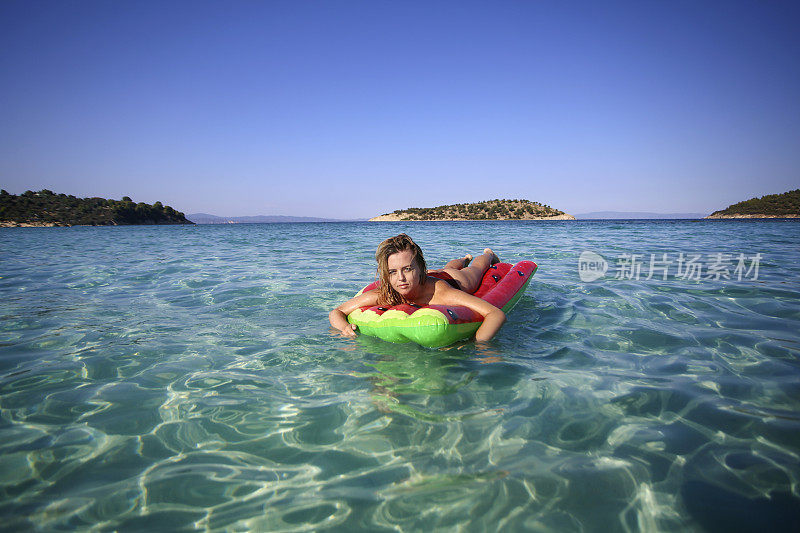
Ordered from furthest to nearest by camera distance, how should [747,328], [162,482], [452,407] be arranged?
[747,328] < [452,407] < [162,482]

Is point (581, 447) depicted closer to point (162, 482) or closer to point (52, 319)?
point (162, 482)

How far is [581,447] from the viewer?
1982 mm

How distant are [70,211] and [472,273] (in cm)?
6854

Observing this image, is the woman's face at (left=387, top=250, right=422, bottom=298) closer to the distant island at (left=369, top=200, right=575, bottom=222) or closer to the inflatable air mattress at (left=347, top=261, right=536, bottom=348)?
the inflatable air mattress at (left=347, top=261, right=536, bottom=348)

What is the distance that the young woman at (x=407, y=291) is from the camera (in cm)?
357

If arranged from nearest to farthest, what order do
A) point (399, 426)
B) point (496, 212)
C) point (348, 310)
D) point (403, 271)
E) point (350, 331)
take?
1. point (399, 426)
2. point (403, 271)
3. point (350, 331)
4. point (348, 310)
5. point (496, 212)

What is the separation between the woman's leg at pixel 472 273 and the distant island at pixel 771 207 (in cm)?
7828

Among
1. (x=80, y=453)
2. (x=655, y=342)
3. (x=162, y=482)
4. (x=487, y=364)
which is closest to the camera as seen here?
(x=162, y=482)

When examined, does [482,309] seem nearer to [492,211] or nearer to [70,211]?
[70,211]

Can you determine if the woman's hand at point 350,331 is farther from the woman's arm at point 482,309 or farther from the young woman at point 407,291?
the woman's arm at point 482,309

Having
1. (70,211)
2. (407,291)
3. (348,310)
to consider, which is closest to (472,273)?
(407,291)

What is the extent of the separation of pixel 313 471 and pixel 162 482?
2.32ft

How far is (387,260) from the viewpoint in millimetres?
3660

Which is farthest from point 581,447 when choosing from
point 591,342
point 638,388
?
point 591,342
